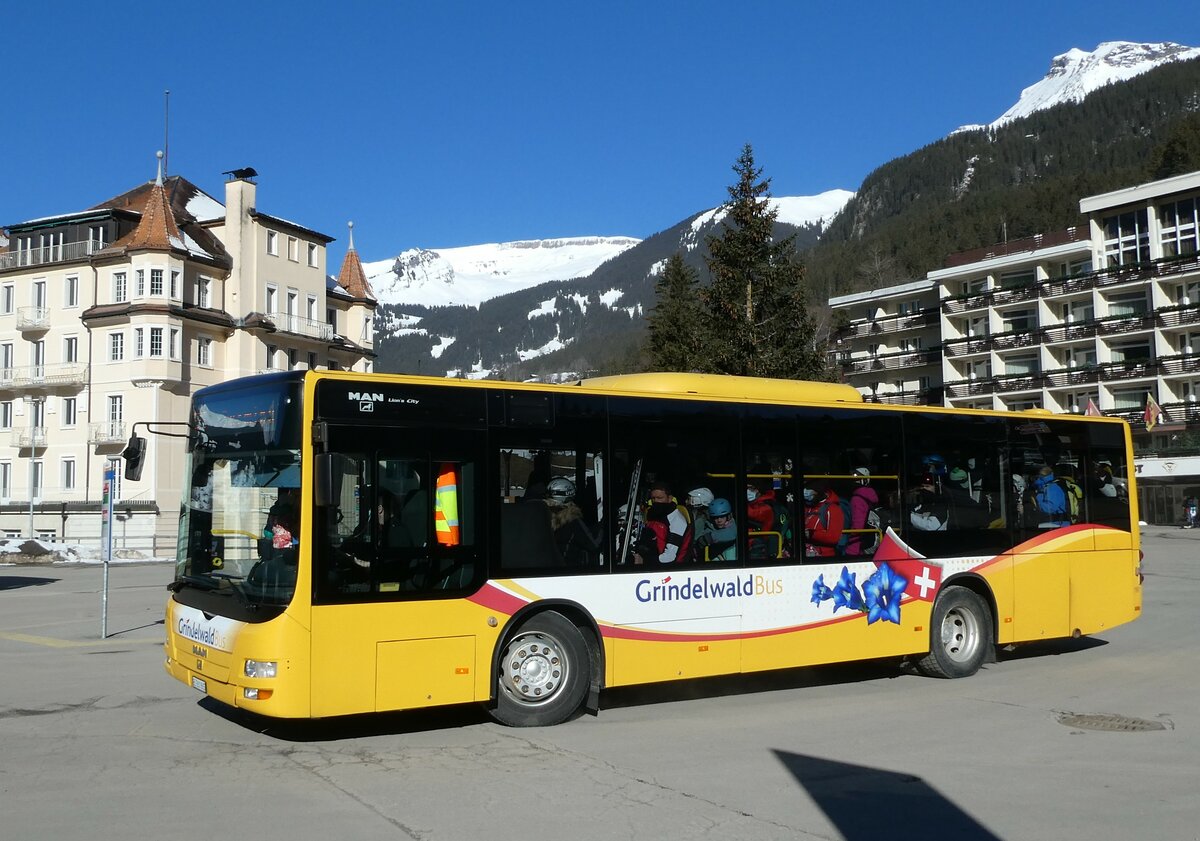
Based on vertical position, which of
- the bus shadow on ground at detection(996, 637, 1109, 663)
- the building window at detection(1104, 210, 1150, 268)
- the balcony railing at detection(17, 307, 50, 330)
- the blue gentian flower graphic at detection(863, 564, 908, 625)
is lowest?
the bus shadow on ground at detection(996, 637, 1109, 663)

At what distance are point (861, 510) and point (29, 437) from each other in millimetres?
64068

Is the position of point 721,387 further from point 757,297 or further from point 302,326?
point 302,326

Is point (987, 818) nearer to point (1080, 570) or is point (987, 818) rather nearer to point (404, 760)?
point (404, 760)

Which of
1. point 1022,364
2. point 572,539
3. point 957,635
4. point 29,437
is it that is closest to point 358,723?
point 572,539

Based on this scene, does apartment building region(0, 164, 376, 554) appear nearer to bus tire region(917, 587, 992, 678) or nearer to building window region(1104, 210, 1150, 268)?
building window region(1104, 210, 1150, 268)

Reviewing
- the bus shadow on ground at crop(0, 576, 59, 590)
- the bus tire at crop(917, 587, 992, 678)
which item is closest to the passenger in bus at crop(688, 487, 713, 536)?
the bus tire at crop(917, 587, 992, 678)

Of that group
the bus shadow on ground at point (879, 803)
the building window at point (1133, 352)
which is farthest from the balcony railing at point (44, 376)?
the bus shadow on ground at point (879, 803)

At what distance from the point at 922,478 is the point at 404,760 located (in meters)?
6.51

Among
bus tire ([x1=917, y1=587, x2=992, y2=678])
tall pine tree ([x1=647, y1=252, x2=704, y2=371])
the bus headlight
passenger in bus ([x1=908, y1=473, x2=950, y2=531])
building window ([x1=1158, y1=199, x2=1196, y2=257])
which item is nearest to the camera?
the bus headlight

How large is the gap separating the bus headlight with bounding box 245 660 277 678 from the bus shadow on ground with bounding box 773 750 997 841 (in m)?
3.67

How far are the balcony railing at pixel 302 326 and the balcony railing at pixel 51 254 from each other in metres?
10.2

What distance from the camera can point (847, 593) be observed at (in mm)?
11344

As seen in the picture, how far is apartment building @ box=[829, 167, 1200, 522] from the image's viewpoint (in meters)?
66.9

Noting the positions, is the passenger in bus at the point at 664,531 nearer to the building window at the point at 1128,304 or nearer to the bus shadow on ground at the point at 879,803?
the bus shadow on ground at the point at 879,803
